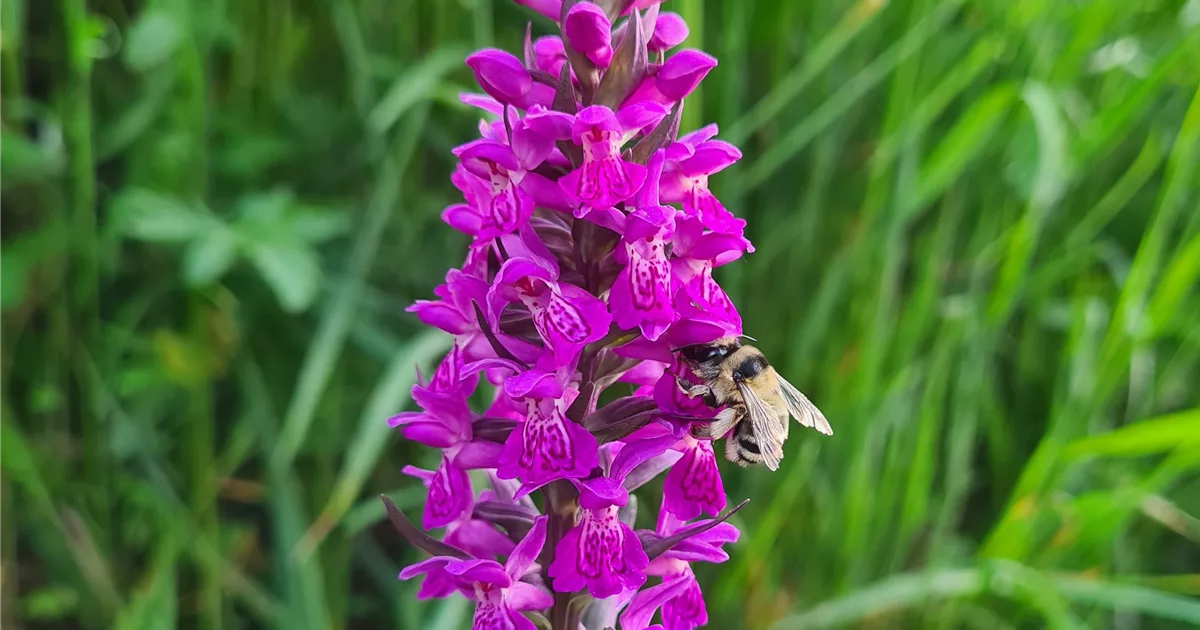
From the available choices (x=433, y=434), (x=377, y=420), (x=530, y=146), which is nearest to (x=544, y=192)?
(x=530, y=146)

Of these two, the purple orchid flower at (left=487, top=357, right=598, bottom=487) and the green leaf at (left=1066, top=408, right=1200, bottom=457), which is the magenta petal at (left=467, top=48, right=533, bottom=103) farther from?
the green leaf at (left=1066, top=408, right=1200, bottom=457)

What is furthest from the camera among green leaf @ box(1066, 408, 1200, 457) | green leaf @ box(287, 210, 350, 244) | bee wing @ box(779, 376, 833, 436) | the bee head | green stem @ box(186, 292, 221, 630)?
green stem @ box(186, 292, 221, 630)

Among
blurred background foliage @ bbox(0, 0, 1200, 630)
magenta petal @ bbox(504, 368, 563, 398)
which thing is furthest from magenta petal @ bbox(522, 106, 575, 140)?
blurred background foliage @ bbox(0, 0, 1200, 630)

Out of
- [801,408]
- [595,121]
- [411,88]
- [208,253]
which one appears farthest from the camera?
[411,88]

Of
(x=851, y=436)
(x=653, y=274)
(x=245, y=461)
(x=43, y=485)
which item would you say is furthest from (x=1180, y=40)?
(x=43, y=485)

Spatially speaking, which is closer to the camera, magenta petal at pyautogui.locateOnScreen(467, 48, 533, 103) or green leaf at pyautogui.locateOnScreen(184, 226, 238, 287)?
magenta petal at pyautogui.locateOnScreen(467, 48, 533, 103)

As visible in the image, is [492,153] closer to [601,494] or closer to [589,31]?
[589,31]
